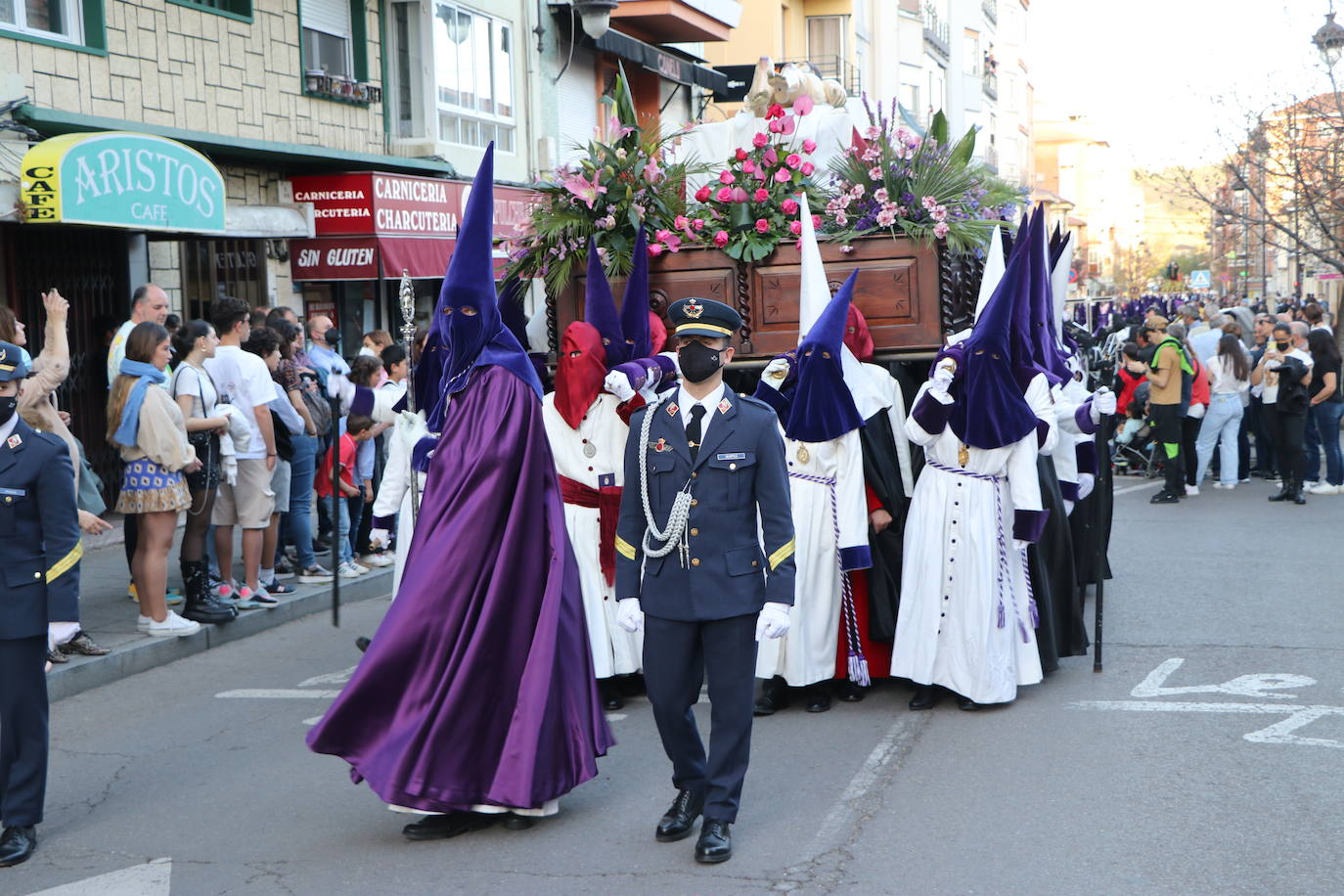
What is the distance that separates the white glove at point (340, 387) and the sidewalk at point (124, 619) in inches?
54.0

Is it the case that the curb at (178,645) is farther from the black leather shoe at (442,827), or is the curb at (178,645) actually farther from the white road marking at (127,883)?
the black leather shoe at (442,827)

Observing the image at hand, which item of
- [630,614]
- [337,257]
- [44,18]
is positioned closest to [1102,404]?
[630,614]

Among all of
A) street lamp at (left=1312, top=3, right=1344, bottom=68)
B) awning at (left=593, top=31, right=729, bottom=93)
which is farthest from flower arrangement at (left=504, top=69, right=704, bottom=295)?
street lamp at (left=1312, top=3, right=1344, bottom=68)

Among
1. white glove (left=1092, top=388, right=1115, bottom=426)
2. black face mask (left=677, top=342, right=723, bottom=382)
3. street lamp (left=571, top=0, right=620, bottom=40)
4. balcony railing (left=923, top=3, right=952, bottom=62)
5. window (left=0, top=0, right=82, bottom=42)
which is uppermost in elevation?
balcony railing (left=923, top=3, right=952, bottom=62)

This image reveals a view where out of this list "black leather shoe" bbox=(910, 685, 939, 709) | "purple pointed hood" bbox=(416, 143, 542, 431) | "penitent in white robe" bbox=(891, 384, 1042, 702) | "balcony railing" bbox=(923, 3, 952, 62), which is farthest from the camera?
"balcony railing" bbox=(923, 3, 952, 62)

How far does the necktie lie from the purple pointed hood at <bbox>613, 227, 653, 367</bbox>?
213cm

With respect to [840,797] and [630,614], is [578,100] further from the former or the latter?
[630,614]

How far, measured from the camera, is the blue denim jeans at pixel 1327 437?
51.6 feet

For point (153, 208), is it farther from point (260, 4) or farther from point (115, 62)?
point (260, 4)

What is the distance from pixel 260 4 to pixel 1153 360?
9.96m

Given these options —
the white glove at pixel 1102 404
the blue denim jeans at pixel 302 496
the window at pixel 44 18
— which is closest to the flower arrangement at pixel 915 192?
the white glove at pixel 1102 404

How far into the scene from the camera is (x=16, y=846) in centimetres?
534

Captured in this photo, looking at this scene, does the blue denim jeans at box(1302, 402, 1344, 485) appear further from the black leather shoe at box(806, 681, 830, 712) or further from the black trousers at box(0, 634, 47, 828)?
the black trousers at box(0, 634, 47, 828)

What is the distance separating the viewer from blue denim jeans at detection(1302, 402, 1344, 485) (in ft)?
51.6
